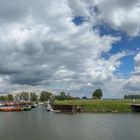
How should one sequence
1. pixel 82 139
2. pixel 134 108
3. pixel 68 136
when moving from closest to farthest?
1. pixel 82 139
2. pixel 68 136
3. pixel 134 108

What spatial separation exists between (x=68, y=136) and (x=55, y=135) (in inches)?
162

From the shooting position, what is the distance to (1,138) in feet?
239

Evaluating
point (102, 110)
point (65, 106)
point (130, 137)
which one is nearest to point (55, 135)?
point (130, 137)

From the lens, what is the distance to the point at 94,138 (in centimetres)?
7069

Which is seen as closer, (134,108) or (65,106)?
(134,108)

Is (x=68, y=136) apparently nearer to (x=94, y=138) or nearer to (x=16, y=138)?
(x=94, y=138)

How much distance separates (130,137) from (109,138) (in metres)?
4.58

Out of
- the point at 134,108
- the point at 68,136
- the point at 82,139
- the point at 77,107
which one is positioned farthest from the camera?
the point at 77,107

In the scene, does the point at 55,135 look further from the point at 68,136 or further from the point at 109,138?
the point at 109,138

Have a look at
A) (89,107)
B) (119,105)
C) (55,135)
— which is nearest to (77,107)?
(89,107)

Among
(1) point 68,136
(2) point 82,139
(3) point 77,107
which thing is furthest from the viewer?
(3) point 77,107

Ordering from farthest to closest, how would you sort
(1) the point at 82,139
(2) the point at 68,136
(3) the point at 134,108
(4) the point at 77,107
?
(4) the point at 77,107 → (3) the point at 134,108 → (2) the point at 68,136 → (1) the point at 82,139

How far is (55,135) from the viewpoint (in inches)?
3012

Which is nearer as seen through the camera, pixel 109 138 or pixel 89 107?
pixel 109 138
